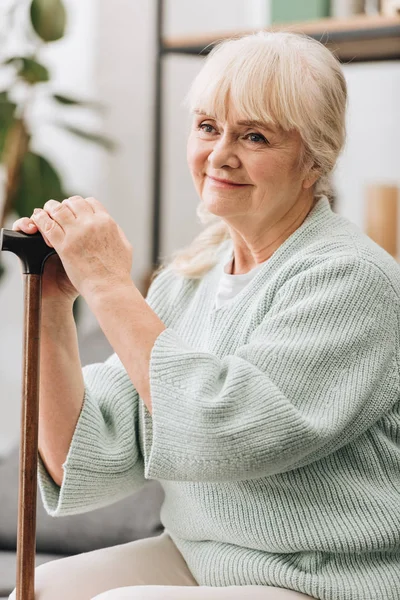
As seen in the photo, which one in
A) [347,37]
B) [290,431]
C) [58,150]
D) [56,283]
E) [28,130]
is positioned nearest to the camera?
[290,431]

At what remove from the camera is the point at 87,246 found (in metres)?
1.25

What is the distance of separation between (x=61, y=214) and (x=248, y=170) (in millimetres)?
286

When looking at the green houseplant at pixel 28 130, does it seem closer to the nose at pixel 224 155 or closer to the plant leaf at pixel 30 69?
the plant leaf at pixel 30 69

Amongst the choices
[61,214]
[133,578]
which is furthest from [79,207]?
[133,578]

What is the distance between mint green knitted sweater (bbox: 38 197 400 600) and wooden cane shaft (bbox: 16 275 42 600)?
0.13 m

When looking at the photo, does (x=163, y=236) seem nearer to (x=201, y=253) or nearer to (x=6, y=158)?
(x=6, y=158)

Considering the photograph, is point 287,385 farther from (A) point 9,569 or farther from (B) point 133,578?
(A) point 9,569

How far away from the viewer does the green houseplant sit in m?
2.64

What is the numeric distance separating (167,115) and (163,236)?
0.43 meters

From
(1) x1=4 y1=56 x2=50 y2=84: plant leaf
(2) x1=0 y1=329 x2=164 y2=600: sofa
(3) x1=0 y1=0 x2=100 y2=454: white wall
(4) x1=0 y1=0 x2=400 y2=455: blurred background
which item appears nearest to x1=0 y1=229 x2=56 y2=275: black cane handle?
(2) x1=0 y1=329 x2=164 y2=600: sofa

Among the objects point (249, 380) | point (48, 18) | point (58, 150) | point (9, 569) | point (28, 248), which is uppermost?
point (48, 18)

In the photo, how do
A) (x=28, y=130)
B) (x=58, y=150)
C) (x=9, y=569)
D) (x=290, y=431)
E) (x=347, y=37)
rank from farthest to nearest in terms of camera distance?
(x=58, y=150)
(x=28, y=130)
(x=347, y=37)
(x=9, y=569)
(x=290, y=431)

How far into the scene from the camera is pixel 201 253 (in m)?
1.61

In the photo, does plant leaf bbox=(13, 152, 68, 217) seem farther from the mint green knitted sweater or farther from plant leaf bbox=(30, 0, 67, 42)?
the mint green knitted sweater
